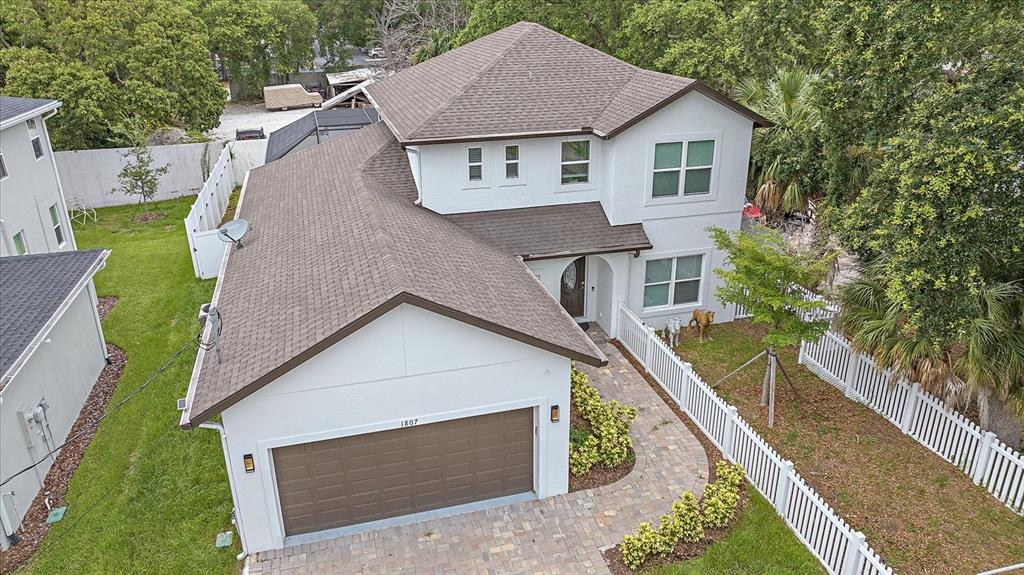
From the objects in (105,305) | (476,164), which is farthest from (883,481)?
(105,305)

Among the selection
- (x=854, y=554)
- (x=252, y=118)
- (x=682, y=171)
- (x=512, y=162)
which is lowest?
(x=854, y=554)

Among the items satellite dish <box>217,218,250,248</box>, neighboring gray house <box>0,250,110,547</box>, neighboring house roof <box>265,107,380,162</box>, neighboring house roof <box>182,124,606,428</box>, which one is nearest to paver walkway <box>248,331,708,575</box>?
neighboring house roof <box>182,124,606,428</box>

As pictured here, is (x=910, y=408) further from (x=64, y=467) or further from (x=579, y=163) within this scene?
(x=64, y=467)

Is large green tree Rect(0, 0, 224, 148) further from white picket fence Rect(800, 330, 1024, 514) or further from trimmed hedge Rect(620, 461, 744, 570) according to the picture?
white picket fence Rect(800, 330, 1024, 514)

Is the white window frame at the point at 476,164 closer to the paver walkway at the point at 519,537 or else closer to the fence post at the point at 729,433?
the paver walkway at the point at 519,537

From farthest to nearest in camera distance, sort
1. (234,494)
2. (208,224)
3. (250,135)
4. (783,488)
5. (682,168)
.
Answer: (250,135) → (208,224) → (682,168) → (783,488) → (234,494)

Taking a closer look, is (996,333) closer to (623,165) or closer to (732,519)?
(732,519)

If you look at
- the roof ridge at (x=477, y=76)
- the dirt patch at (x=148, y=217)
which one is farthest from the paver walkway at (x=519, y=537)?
the dirt patch at (x=148, y=217)
